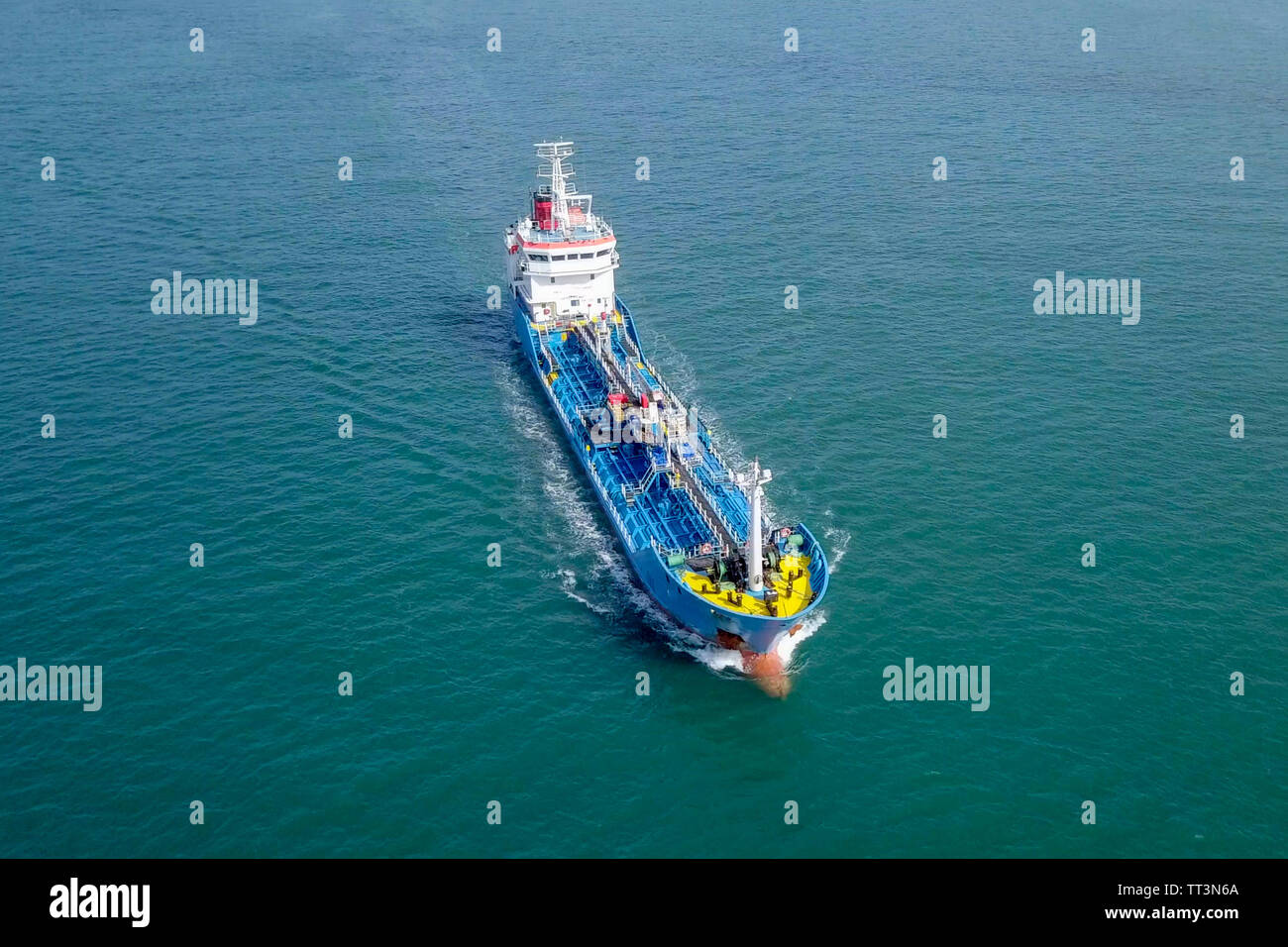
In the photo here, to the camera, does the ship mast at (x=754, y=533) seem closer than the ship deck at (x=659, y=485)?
Yes

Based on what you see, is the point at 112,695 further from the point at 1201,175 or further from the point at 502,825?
the point at 1201,175

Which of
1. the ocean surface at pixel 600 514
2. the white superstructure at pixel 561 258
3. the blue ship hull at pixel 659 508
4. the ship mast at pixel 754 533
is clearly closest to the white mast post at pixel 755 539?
the ship mast at pixel 754 533

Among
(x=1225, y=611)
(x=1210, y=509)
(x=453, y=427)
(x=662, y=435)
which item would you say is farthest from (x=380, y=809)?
(x=1210, y=509)

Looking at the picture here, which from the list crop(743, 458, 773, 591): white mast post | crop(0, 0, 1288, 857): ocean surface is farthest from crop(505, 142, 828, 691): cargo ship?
crop(0, 0, 1288, 857): ocean surface

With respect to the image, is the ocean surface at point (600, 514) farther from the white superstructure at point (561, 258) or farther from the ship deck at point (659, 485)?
the white superstructure at point (561, 258)

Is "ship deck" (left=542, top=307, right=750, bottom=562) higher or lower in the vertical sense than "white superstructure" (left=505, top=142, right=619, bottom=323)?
lower

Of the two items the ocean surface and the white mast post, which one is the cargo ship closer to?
the white mast post

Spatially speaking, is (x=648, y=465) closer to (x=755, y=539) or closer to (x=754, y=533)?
(x=755, y=539)
